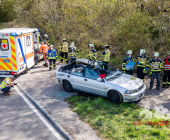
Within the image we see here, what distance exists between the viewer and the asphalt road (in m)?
5.68

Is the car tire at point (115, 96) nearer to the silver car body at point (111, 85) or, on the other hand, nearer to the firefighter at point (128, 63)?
the silver car body at point (111, 85)

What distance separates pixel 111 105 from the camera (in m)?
7.51

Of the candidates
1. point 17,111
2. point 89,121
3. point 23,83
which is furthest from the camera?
point 23,83

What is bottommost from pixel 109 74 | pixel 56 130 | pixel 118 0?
pixel 56 130

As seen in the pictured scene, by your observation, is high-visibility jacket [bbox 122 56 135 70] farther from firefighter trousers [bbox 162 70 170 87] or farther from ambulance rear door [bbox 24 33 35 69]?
ambulance rear door [bbox 24 33 35 69]

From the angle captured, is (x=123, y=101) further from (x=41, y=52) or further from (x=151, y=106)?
(x=41, y=52)

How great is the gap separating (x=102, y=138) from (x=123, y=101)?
8.20 ft

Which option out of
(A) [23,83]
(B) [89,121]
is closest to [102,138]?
(B) [89,121]

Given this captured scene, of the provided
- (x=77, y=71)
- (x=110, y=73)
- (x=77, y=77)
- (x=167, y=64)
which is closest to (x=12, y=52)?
(x=77, y=71)

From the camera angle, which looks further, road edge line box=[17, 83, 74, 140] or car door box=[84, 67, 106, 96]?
car door box=[84, 67, 106, 96]

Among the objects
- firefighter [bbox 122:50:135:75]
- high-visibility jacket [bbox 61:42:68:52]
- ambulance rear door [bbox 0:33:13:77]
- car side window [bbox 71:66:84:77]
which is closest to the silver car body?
car side window [bbox 71:66:84:77]

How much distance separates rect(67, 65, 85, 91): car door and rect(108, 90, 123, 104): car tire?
140 centimetres

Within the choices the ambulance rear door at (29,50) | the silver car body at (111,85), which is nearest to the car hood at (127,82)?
the silver car body at (111,85)

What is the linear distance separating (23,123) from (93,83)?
10.7ft
